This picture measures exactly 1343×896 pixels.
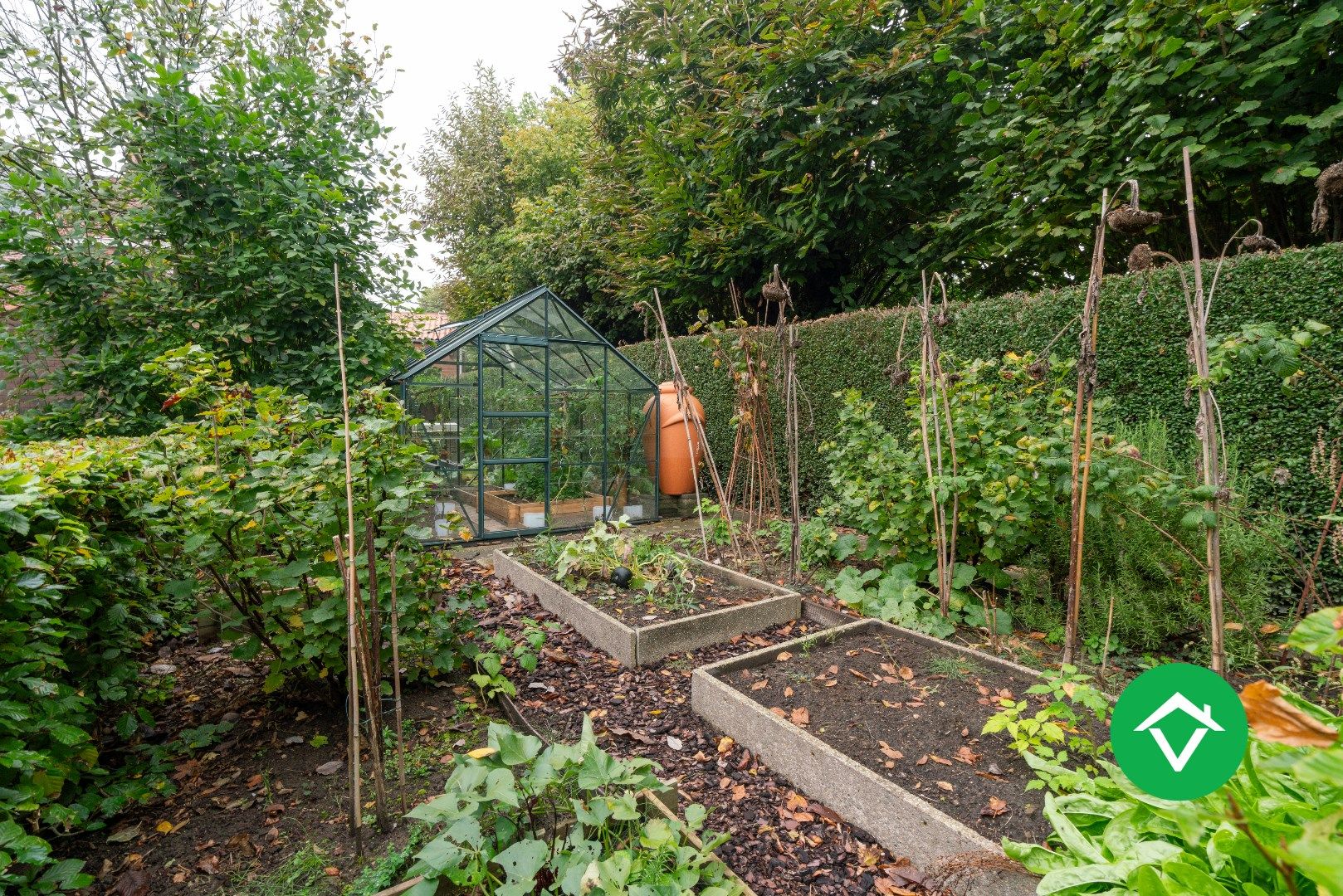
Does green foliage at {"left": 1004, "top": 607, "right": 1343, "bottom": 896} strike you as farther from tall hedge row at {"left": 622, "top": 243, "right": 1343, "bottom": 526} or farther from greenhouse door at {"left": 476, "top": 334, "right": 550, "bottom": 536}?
greenhouse door at {"left": 476, "top": 334, "right": 550, "bottom": 536}

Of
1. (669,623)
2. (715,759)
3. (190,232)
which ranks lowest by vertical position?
(715,759)

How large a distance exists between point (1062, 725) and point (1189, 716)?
2.10 m

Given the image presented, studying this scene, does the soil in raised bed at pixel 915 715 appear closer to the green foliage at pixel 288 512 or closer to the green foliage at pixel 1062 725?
the green foliage at pixel 1062 725

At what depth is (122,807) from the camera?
7.12ft

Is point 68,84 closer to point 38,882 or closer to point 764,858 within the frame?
point 38,882

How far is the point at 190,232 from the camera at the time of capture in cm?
491

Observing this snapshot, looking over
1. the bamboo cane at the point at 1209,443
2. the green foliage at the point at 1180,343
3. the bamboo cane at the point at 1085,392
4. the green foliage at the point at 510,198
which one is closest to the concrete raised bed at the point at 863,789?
the bamboo cane at the point at 1085,392

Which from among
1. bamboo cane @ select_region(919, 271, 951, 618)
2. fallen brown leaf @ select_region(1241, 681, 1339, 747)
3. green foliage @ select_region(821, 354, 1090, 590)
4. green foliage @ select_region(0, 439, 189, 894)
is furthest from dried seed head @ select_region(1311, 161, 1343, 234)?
green foliage @ select_region(0, 439, 189, 894)

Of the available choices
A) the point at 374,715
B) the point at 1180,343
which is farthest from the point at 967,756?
the point at 1180,343

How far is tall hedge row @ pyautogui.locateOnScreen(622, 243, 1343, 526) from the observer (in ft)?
11.5

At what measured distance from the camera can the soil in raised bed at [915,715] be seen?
2086 mm

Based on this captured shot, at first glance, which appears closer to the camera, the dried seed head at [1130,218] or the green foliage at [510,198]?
the dried seed head at [1130,218]

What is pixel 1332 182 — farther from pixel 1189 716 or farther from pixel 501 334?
pixel 501 334

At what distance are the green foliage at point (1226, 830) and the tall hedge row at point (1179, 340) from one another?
1999mm
